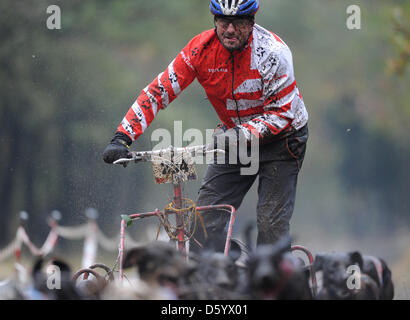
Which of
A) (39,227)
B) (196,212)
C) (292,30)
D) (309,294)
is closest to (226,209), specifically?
(196,212)

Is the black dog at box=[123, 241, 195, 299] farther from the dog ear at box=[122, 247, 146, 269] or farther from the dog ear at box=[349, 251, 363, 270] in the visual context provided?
the dog ear at box=[349, 251, 363, 270]

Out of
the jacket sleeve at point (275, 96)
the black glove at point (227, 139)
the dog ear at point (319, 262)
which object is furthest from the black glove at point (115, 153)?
the dog ear at point (319, 262)

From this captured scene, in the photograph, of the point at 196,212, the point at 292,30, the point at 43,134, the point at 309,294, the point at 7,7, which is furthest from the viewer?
the point at 292,30

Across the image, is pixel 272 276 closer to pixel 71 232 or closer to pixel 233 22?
pixel 233 22

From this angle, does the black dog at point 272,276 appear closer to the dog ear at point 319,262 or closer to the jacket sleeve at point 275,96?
the dog ear at point 319,262

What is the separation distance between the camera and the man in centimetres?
554

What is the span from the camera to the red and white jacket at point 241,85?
5.57 meters

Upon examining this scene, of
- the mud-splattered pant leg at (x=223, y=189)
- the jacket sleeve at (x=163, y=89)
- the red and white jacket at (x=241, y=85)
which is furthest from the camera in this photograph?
the mud-splattered pant leg at (x=223, y=189)

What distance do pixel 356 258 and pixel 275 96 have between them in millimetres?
1416

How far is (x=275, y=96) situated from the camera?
558cm

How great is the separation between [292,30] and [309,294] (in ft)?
123

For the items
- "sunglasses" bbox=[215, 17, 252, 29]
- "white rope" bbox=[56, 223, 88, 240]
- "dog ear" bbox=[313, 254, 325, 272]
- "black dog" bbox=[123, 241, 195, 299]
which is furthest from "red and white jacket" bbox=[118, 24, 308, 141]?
"white rope" bbox=[56, 223, 88, 240]

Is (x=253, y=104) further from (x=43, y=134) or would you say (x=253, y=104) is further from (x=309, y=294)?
(x=43, y=134)

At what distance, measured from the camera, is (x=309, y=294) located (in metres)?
4.42
